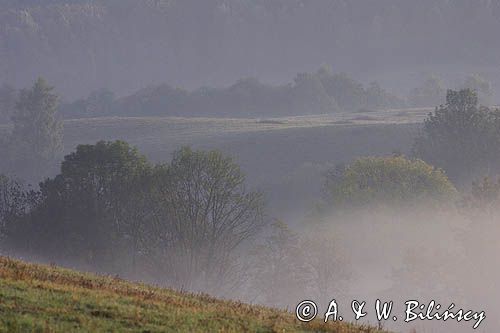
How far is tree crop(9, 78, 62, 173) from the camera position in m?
160

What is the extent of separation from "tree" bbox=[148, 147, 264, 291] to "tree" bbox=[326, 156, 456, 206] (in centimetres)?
1609

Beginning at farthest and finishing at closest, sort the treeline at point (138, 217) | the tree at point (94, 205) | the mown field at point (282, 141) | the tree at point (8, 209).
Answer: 1. the mown field at point (282, 141)
2. the tree at point (8, 209)
3. the treeline at point (138, 217)
4. the tree at point (94, 205)


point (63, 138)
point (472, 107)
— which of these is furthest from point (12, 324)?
point (63, 138)

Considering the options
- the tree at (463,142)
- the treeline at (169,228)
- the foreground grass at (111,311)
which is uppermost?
the tree at (463,142)

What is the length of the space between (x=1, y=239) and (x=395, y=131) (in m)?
88.1

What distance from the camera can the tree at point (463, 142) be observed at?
116 meters

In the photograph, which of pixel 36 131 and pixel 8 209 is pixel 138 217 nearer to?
pixel 8 209

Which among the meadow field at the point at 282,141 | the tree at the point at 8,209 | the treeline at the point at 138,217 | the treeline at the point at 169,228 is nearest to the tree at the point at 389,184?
the treeline at the point at 169,228

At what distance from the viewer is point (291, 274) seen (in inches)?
3071

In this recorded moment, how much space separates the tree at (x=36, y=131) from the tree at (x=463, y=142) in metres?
79.0

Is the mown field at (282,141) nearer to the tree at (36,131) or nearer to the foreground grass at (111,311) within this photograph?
the tree at (36,131)

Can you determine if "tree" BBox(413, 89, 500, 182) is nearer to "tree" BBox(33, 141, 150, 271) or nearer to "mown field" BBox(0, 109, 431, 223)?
"mown field" BBox(0, 109, 431, 223)

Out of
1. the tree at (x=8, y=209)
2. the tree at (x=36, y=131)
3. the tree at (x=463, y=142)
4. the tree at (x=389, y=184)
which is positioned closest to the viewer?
the tree at (x=8, y=209)

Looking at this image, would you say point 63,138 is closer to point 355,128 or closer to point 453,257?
point 355,128
